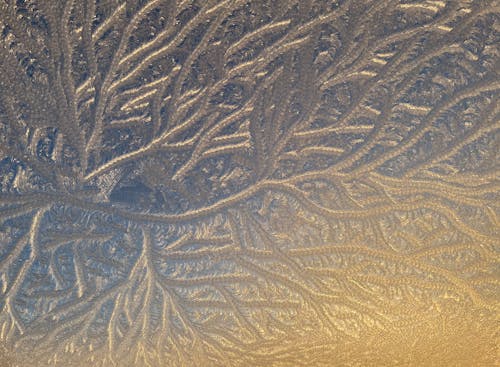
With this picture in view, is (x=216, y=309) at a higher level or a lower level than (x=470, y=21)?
lower

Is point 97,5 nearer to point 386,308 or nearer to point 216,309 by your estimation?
point 216,309

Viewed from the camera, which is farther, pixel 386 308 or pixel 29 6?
pixel 386 308

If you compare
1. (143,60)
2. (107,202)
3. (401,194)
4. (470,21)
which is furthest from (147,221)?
(470,21)

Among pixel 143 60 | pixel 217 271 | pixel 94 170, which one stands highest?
pixel 143 60

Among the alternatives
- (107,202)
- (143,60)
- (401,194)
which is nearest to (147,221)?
(107,202)

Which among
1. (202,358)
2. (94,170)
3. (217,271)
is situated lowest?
(202,358)

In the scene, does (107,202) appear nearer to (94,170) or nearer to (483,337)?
(94,170)
